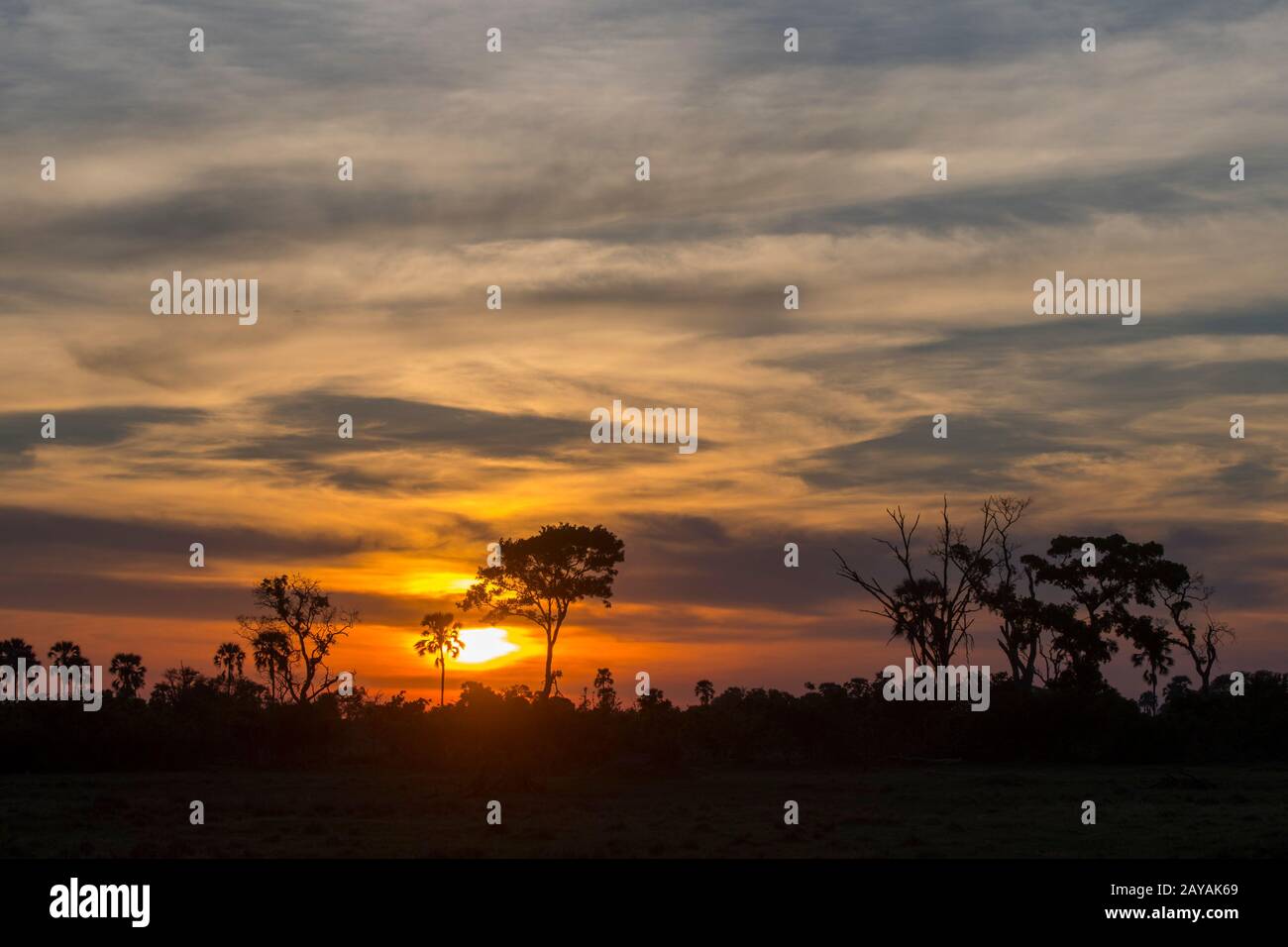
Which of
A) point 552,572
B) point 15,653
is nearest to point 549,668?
point 552,572

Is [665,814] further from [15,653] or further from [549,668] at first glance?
[15,653]

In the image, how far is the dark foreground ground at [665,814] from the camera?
117 feet

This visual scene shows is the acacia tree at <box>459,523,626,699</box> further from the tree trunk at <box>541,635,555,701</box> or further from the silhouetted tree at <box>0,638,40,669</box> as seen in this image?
the silhouetted tree at <box>0,638,40,669</box>

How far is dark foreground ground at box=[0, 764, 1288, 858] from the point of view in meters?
35.7

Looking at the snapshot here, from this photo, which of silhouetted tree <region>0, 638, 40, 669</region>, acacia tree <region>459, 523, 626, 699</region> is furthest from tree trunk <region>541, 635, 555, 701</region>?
silhouetted tree <region>0, 638, 40, 669</region>

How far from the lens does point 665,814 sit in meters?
46.0

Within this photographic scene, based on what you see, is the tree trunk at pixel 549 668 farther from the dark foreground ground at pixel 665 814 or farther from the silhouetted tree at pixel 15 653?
the silhouetted tree at pixel 15 653

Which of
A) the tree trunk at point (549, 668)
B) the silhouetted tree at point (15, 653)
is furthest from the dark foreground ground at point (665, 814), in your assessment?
the silhouetted tree at point (15, 653)

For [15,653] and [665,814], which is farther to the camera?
[15,653]
